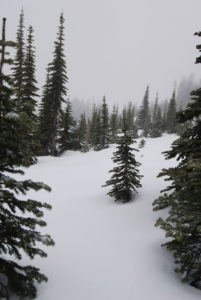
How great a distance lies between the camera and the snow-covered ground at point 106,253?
4.55m

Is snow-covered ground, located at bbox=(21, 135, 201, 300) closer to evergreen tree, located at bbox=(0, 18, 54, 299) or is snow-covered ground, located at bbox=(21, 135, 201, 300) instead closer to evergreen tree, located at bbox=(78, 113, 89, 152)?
evergreen tree, located at bbox=(0, 18, 54, 299)

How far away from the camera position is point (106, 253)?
6.00 meters

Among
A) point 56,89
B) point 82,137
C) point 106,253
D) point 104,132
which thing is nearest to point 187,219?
point 106,253

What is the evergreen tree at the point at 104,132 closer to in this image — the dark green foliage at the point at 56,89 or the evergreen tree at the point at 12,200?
the dark green foliage at the point at 56,89

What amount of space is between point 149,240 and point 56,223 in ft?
11.8

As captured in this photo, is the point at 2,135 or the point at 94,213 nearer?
the point at 2,135

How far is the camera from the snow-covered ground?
4547 millimetres

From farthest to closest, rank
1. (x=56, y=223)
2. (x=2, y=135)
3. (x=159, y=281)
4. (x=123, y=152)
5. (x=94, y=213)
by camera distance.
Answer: (x=123, y=152) < (x=94, y=213) < (x=56, y=223) < (x=159, y=281) < (x=2, y=135)

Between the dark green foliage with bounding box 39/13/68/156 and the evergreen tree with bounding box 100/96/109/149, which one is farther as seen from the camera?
the evergreen tree with bounding box 100/96/109/149

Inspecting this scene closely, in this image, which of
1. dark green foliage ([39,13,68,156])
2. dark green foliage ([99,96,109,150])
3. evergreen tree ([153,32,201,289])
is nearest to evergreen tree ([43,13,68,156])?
dark green foliage ([39,13,68,156])

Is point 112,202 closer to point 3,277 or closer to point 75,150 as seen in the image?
point 3,277

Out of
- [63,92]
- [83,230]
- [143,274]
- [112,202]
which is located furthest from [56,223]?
[63,92]

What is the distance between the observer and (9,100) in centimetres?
380

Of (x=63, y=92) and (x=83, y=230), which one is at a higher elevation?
(x=63, y=92)
